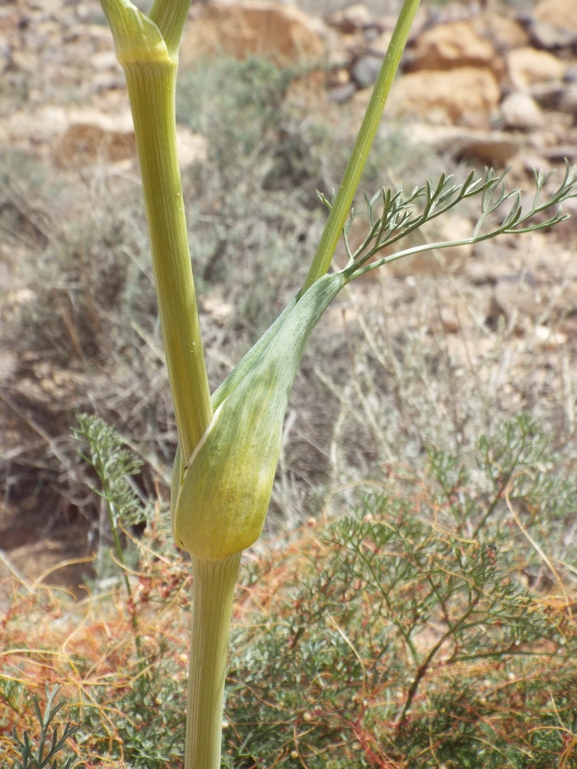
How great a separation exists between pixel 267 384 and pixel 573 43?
7012mm

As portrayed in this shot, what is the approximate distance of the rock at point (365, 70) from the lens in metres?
5.64

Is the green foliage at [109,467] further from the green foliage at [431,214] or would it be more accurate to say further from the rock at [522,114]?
the rock at [522,114]

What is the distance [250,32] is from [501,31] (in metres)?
2.42

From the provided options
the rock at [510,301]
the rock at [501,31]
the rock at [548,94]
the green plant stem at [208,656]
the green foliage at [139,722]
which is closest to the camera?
the green plant stem at [208,656]

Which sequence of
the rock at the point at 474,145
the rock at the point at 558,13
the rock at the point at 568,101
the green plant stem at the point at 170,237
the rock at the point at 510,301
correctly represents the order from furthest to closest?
1. the rock at the point at 558,13
2. the rock at the point at 568,101
3. the rock at the point at 474,145
4. the rock at the point at 510,301
5. the green plant stem at the point at 170,237

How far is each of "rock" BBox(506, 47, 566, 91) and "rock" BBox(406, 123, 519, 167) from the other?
1.44 meters

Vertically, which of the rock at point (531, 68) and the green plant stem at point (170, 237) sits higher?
the rock at point (531, 68)

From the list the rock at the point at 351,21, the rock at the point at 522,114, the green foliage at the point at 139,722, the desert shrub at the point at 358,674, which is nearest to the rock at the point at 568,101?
the rock at the point at 522,114

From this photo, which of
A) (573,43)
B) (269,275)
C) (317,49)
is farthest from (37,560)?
(573,43)

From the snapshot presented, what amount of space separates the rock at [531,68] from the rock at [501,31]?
1.26 ft

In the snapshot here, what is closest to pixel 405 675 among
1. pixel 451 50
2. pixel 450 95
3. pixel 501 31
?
pixel 450 95

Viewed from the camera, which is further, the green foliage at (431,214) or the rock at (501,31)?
the rock at (501,31)

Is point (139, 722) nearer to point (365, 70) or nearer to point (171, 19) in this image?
point (171, 19)

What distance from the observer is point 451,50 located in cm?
602
